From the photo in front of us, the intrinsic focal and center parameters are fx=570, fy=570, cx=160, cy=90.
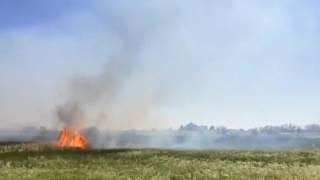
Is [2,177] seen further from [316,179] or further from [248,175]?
[316,179]

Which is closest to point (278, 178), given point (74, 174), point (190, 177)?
point (190, 177)

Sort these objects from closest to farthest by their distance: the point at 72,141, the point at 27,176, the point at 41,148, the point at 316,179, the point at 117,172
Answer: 1. the point at 316,179
2. the point at 27,176
3. the point at 117,172
4. the point at 41,148
5. the point at 72,141

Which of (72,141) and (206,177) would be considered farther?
(72,141)

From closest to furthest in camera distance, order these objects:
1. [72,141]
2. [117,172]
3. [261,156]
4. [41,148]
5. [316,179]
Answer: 1. [316,179]
2. [117,172]
3. [261,156]
4. [41,148]
5. [72,141]

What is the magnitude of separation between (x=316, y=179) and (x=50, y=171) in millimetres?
19350

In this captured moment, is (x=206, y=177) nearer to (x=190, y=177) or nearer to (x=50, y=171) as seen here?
(x=190, y=177)

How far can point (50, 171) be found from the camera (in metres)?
42.9

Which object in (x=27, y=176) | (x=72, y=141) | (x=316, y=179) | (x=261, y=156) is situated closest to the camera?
(x=316, y=179)

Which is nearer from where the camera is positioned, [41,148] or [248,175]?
[248,175]

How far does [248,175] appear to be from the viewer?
4047cm

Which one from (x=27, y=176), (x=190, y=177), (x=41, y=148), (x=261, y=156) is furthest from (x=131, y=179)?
(x=41, y=148)

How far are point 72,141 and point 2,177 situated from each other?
8769 centimetres

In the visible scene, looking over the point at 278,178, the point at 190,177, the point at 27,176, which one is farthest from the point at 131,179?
the point at 278,178

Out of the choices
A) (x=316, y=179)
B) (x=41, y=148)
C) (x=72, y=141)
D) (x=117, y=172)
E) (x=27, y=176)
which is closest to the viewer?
(x=316, y=179)
